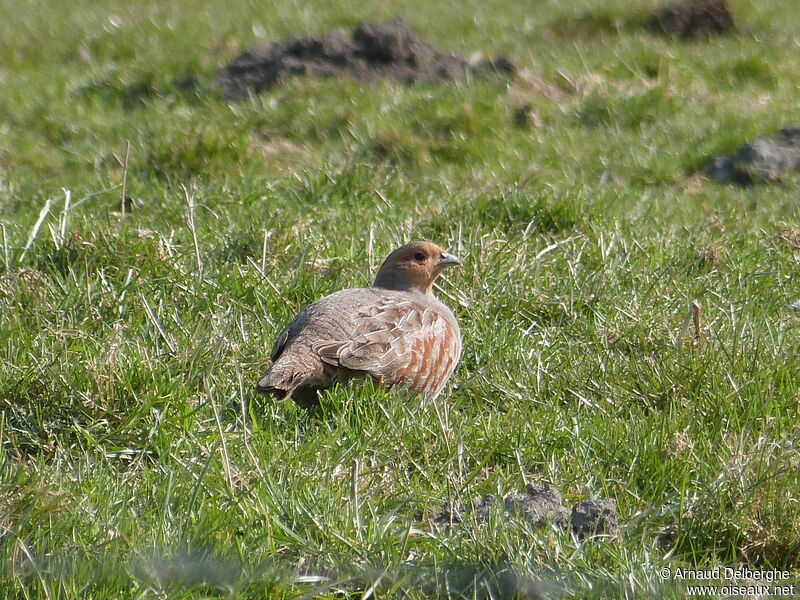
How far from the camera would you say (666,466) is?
161 inches

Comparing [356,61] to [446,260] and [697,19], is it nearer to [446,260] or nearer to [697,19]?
[697,19]

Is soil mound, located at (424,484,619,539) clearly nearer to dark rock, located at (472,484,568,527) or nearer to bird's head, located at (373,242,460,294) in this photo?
dark rock, located at (472,484,568,527)

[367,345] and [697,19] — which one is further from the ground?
[367,345]

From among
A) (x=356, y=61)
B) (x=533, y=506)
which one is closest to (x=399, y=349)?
(x=533, y=506)

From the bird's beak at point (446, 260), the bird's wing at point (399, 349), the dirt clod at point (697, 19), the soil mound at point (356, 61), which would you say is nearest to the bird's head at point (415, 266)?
the bird's beak at point (446, 260)

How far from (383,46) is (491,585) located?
8333mm

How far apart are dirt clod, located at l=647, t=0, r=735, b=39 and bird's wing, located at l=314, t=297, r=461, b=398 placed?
8.93 metres

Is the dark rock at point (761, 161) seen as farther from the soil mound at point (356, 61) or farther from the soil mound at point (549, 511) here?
the soil mound at point (549, 511)

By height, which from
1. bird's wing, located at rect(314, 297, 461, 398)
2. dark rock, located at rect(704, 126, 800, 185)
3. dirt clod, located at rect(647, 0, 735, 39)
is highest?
bird's wing, located at rect(314, 297, 461, 398)

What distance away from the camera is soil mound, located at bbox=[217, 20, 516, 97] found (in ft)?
35.2

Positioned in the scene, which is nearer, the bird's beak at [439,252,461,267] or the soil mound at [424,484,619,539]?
Result: the soil mound at [424,484,619,539]

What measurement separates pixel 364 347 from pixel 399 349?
0.60 ft

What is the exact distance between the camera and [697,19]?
42.8 feet

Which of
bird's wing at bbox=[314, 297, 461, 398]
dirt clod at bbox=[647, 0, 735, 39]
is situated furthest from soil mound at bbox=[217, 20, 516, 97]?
bird's wing at bbox=[314, 297, 461, 398]
